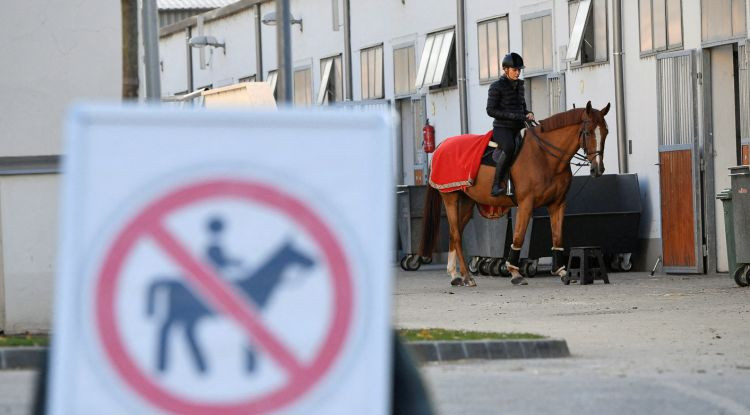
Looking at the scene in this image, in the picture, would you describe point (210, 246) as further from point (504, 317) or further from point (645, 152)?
point (645, 152)

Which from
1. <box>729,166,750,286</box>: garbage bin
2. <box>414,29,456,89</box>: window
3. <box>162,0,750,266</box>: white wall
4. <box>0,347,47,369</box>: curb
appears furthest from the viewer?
<box>414,29,456,89</box>: window

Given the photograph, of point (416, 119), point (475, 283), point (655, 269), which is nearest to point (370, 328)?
point (475, 283)

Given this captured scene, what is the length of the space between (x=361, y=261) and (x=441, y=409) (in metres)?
6.24

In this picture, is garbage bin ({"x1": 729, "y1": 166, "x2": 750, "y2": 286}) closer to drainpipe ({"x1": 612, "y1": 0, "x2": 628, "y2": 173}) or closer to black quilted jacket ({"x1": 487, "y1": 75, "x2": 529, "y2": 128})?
black quilted jacket ({"x1": 487, "y1": 75, "x2": 529, "y2": 128})

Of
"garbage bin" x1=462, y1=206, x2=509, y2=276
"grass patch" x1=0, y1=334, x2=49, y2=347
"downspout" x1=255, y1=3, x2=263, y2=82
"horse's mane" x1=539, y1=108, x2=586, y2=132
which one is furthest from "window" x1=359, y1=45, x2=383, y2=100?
"grass patch" x1=0, y1=334, x2=49, y2=347

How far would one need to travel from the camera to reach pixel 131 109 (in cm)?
325

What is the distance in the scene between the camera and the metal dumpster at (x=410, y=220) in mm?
30844

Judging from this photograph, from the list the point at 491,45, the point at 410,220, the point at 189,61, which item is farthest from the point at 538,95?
the point at 189,61

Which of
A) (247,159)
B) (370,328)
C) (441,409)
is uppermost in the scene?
(247,159)

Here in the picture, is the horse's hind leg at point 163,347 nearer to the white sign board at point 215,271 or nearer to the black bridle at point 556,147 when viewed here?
→ the white sign board at point 215,271

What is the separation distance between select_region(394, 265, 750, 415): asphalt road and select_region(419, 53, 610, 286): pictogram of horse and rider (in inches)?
34.3

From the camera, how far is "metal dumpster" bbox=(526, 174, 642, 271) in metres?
26.8

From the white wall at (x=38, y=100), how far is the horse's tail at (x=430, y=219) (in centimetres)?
953

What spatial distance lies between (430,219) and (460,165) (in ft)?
4.86
